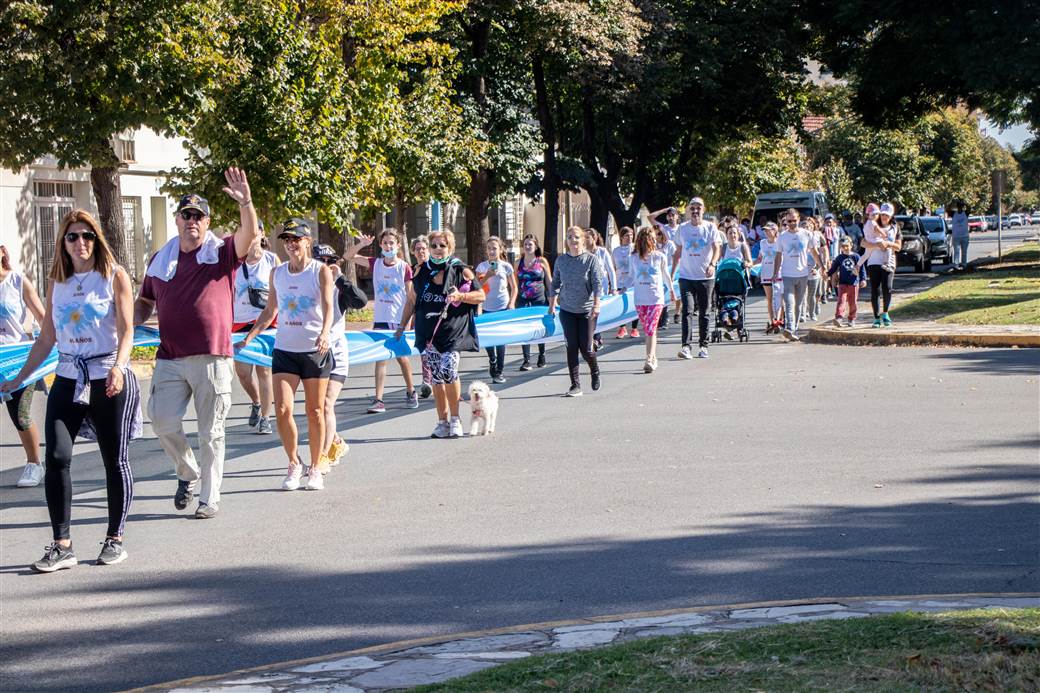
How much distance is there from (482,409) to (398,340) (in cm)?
212

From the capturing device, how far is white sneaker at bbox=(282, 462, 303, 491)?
1002cm

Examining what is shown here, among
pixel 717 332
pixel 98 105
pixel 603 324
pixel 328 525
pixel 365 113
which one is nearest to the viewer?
pixel 328 525

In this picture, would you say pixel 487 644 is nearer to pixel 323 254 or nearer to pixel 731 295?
pixel 323 254

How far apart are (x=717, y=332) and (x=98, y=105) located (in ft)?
34.1

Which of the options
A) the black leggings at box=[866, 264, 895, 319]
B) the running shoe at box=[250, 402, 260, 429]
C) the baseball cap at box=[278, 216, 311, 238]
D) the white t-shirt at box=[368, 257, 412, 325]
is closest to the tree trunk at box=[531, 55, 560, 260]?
the black leggings at box=[866, 264, 895, 319]

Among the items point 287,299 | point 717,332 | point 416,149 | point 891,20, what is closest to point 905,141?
point 891,20

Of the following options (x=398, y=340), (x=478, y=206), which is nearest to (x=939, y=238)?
(x=478, y=206)

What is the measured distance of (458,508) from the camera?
912 centimetres

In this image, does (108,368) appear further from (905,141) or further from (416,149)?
(905,141)

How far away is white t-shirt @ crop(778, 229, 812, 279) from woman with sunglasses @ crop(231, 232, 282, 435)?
997 cm

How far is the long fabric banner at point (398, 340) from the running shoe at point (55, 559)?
80.5 inches

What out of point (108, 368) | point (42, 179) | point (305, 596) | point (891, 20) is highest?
point (891, 20)

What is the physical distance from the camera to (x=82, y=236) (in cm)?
779

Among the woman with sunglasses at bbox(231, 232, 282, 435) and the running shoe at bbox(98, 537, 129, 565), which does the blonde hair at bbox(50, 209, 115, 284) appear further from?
the woman with sunglasses at bbox(231, 232, 282, 435)
